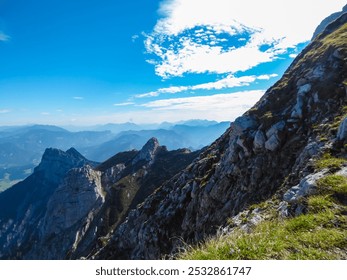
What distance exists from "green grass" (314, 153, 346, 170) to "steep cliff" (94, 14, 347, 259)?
0.40 meters

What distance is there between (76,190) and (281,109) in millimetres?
183132

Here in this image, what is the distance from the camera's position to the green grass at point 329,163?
14.3 m

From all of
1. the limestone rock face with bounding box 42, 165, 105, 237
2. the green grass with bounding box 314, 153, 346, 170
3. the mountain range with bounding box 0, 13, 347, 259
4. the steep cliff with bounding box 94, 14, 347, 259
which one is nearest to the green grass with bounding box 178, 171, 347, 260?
the mountain range with bounding box 0, 13, 347, 259

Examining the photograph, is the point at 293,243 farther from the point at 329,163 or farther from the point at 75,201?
the point at 75,201

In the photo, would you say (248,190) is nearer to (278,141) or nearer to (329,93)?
(278,141)

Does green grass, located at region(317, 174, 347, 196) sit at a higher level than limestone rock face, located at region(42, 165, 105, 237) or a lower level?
higher

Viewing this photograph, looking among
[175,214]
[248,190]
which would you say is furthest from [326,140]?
[175,214]

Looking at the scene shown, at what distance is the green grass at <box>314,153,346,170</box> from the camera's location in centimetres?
1432

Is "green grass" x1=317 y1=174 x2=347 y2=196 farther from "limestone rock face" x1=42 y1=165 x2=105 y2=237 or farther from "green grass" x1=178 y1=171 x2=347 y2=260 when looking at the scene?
"limestone rock face" x1=42 y1=165 x2=105 y2=237

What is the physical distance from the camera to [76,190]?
191000mm

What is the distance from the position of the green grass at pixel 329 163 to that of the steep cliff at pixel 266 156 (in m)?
0.40

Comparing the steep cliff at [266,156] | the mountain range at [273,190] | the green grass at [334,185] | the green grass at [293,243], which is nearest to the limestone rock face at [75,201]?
the mountain range at [273,190]

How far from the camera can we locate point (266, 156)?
96.7ft
